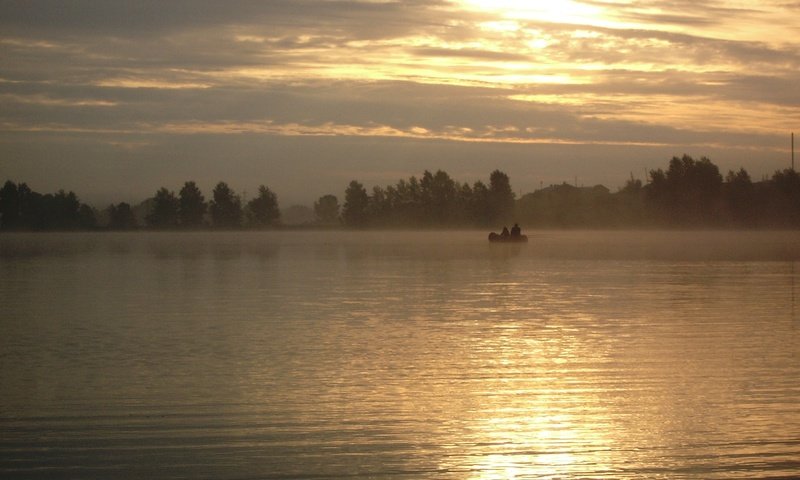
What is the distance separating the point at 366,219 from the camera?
552 feet

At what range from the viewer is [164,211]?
15325cm

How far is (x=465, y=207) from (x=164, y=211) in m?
49.6

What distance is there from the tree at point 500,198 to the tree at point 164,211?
51661 mm

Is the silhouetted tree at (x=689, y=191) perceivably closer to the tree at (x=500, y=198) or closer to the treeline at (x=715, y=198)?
the treeline at (x=715, y=198)

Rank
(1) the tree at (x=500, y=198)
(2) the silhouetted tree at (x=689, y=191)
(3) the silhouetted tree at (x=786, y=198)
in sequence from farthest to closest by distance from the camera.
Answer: (1) the tree at (x=500, y=198) < (2) the silhouetted tree at (x=689, y=191) < (3) the silhouetted tree at (x=786, y=198)

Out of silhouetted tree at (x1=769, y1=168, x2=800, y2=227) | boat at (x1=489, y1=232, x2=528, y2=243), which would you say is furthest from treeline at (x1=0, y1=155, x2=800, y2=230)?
boat at (x1=489, y1=232, x2=528, y2=243)

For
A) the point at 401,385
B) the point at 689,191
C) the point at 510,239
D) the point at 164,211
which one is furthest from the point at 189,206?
the point at 401,385

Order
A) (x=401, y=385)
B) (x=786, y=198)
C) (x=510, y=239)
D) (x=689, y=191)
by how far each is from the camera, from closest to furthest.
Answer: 1. (x=401, y=385)
2. (x=510, y=239)
3. (x=786, y=198)
4. (x=689, y=191)

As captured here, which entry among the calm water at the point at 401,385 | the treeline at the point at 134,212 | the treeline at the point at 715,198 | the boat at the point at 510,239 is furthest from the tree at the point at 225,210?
the calm water at the point at 401,385

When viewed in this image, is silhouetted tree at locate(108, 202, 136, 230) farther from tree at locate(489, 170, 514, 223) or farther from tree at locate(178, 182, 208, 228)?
tree at locate(489, 170, 514, 223)

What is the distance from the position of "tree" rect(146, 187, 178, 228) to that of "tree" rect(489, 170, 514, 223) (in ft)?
169

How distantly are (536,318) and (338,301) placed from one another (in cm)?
482

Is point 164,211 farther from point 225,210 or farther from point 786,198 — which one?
point 786,198

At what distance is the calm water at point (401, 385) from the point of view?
7.26 meters
